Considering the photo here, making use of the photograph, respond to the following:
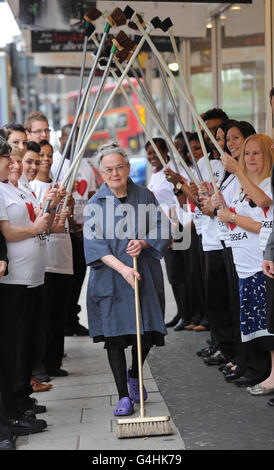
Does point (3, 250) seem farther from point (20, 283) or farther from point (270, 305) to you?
point (270, 305)

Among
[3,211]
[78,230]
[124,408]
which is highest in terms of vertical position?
[3,211]

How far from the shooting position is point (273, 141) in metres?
6.02

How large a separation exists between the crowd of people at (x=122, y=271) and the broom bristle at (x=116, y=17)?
878 millimetres

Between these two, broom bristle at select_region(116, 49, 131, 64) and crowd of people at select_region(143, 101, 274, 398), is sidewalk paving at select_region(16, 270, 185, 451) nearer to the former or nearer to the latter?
crowd of people at select_region(143, 101, 274, 398)

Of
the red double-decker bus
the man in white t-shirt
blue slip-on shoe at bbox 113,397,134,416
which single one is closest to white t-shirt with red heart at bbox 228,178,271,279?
blue slip-on shoe at bbox 113,397,134,416

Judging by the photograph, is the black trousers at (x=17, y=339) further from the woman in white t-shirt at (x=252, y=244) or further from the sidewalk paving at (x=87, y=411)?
the woman in white t-shirt at (x=252, y=244)

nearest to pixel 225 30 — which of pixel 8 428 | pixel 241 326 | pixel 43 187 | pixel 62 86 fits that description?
pixel 43 187

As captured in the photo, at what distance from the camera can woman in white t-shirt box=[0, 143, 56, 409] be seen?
5.40 metres

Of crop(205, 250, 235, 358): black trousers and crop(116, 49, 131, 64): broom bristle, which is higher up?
crop(116, 49, 131, 64): broom bristle

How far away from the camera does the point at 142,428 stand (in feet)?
17.0

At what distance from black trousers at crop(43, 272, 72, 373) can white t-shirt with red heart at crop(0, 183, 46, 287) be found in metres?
1.58

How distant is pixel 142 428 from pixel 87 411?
35.1 inches

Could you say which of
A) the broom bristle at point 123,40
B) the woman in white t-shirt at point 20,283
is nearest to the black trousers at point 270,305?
the woman in white t-shirt at point 20,283

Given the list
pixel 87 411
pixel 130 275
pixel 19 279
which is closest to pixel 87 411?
pixel 87 411
